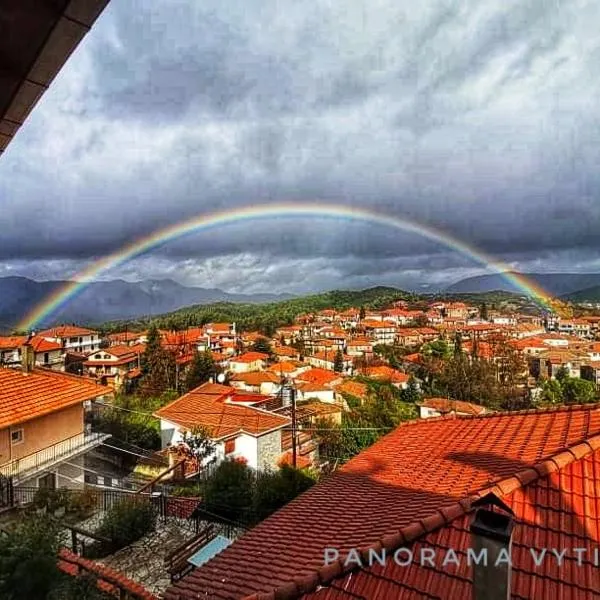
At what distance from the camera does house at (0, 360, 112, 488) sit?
9398 mm

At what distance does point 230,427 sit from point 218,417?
70.8 inches

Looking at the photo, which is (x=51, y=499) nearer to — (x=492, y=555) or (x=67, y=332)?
(x=492, y=555)

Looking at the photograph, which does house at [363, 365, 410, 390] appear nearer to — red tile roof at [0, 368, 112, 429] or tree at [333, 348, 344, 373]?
tree at [333, 348, 344, 373]

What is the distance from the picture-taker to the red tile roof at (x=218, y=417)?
16906 millimetres

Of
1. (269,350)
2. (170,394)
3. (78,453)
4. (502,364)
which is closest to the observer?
(78,453)

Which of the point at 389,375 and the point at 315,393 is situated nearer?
the point at 315,393

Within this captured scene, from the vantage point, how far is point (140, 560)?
7098mm

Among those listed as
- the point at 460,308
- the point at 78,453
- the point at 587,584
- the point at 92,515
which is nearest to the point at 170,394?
the point at 78,453

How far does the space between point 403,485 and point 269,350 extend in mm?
53756

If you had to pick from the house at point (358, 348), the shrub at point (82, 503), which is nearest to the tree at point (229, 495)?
the shrub at point (82, 503)

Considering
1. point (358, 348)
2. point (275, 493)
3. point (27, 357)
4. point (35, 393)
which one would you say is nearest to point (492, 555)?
point (275, 493)

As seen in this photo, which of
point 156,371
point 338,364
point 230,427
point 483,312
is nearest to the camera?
point 230,427

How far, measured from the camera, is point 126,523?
7.50 meters

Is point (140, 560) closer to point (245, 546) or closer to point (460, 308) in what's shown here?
point (245, 546)
